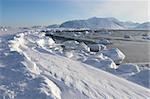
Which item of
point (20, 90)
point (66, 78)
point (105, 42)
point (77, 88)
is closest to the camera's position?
point (20, 90)

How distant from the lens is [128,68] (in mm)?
11867

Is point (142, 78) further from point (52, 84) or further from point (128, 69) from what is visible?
point (52, 84)

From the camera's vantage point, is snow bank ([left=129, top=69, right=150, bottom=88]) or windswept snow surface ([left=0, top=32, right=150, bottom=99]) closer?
windswept snow surface ([left=0, top=32, right=150, bottom=99])

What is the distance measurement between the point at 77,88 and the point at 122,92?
1309 millimetres

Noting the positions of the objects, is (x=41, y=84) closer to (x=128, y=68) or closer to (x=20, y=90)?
(x=20, y=90)

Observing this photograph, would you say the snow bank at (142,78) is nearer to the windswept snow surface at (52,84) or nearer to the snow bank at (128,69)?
the snow bank at (128,69)

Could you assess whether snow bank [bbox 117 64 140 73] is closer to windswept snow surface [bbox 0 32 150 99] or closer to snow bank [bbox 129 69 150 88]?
snow bank [bbox 129 69 150 88]

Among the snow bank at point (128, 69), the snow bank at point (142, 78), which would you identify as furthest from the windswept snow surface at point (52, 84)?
the snow bank at point (128, 69)

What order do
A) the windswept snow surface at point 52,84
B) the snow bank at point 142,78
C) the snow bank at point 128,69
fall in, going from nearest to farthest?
the windswept snow surface at point 52,84 → the snow bank at point 142,78 → the snow bank at point 128,69

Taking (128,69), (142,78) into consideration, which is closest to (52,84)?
(142,78)

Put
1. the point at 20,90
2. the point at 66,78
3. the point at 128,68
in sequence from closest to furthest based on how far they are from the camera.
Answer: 1. the point at 20,90
2. the point at 66,78
3. the point at 128,68

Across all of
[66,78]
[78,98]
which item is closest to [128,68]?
[66,78]

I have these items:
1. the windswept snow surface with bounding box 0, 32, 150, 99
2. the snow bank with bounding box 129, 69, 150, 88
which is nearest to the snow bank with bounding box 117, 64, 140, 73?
the snow bank with bounding box 129, 69, 150, 88

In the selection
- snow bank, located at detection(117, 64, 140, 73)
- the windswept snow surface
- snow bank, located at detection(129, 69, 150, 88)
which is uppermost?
the windswept snow surface
